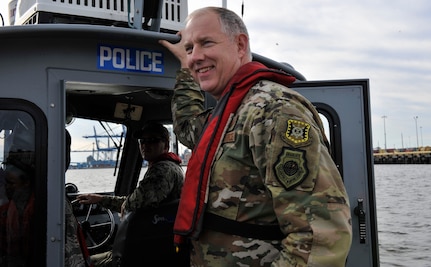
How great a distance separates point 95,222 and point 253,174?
340cm

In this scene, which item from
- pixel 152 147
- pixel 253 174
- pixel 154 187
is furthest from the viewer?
pixel 152 147

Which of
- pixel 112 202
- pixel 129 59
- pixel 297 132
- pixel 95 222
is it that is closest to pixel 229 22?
pixel 297 132

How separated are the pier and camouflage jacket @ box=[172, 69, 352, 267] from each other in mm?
98660

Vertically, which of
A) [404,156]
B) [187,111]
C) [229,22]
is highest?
[404,156]

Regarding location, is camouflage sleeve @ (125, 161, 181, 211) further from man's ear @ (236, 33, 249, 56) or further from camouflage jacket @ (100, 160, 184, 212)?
man's ear @ (236, 33, 249, 56)

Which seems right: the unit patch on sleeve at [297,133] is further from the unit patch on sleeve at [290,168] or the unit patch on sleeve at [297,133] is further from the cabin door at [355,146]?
the cabin door at [355,146]

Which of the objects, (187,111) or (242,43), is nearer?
(242,43)

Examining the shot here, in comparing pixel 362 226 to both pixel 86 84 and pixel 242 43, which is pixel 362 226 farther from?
pixel 86 84

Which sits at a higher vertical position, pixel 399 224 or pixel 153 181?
pixel 153 181

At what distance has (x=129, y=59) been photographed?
9.41ft

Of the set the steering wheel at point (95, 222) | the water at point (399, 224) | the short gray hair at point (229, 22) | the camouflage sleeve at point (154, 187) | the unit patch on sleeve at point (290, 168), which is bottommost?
the water at point (399, 224)

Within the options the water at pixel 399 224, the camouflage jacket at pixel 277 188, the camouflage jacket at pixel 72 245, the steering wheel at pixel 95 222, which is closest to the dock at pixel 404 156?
the water at pixel 399 224

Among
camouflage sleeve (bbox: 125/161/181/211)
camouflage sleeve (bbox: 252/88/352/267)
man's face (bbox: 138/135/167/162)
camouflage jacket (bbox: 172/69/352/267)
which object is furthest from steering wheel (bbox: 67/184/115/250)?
camouflage sleeve (bbox: 252/88/352/267)

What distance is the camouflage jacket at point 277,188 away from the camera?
156cm
